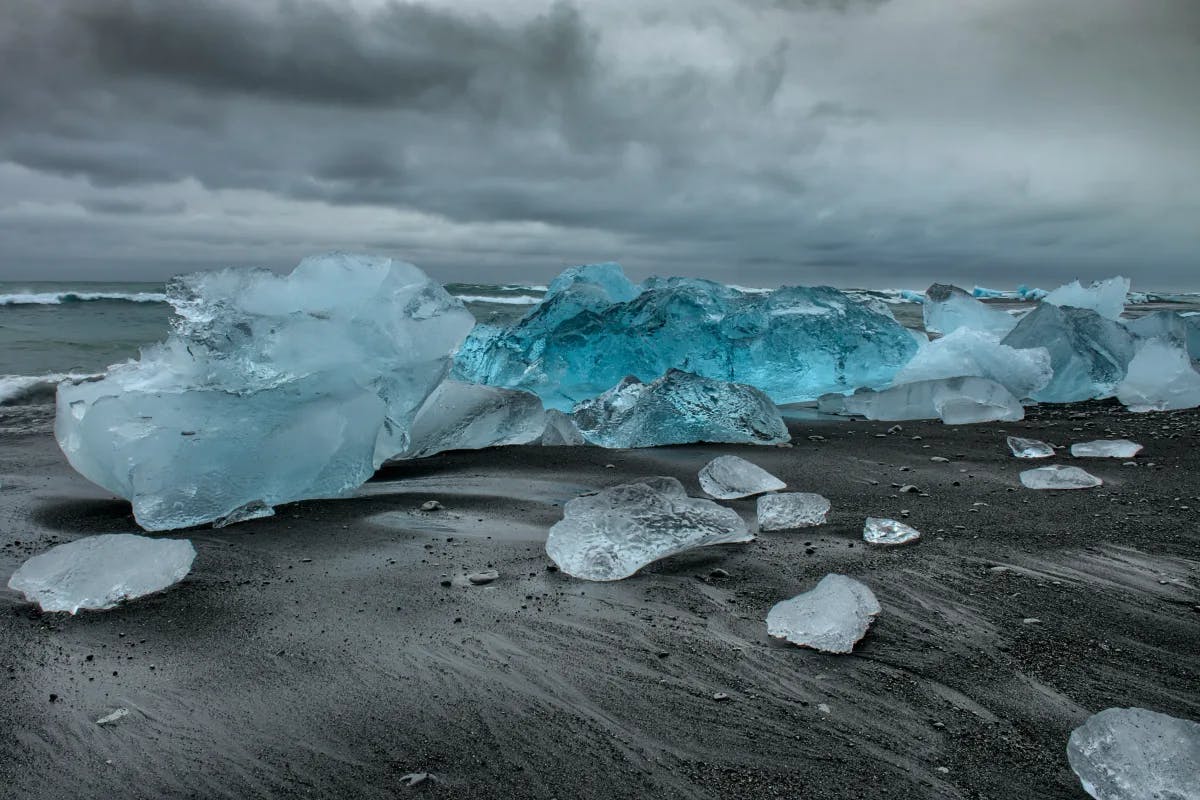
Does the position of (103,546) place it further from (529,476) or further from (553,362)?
(553,362)

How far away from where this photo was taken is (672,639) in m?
1.78

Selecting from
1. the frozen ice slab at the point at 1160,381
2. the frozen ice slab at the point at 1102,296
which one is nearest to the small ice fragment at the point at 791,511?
the frozen ice slab at the point at 1160,381

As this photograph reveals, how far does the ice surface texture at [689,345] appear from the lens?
6672mm

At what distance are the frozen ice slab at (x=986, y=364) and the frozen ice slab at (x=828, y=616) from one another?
14.4 ft

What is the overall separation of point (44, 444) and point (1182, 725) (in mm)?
5297

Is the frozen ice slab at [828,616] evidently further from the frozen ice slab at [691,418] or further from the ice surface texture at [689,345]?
the ice surface texture at [689,345]

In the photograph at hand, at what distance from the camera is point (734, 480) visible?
3164 millimetres

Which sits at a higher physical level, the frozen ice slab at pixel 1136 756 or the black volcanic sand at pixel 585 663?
the frozen ice slab at pixel 1136 756

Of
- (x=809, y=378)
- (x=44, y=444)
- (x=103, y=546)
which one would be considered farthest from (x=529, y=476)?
(x=809, y=378)

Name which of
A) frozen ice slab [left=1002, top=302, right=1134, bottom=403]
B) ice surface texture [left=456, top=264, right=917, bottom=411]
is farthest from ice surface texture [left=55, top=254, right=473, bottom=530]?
frozen ice slab [left=1002, top=302, right=1134, bottom=403]

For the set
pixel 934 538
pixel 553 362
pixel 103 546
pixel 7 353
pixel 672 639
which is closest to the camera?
pixel 672 639

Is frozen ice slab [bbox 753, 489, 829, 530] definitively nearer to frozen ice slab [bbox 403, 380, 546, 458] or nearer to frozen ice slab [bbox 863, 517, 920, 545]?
frozen ice slab [bbox 863, 517, 920, 545]

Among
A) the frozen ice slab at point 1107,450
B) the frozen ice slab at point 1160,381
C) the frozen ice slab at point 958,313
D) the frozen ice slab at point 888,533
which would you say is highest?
the frozen ice slab at point 958,313

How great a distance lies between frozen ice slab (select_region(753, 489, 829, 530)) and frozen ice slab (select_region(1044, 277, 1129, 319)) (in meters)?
5.89
